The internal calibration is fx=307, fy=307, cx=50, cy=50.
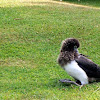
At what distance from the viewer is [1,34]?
1070cm

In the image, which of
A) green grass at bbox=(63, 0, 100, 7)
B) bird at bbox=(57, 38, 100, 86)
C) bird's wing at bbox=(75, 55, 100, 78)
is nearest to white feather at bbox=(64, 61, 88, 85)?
bird at bbox=(57, 38, 100, 86)

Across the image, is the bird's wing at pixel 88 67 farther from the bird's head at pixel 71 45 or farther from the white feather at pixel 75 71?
the bird's head at pixel 71 45

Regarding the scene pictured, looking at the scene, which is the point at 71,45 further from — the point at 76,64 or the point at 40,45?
the point at 40,45

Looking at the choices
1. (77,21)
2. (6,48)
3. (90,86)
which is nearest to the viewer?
(90,86)

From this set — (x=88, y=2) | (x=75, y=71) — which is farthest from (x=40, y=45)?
(x=88, y=2)

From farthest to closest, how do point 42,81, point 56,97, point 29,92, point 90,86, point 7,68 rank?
point 7,68, point 42,81, point 90,86, point 29,92, point 56,97

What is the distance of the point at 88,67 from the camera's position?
21.2 feet

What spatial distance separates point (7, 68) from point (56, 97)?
2.74m

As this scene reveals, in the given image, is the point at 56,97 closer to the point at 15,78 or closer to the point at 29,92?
the point at 29,92

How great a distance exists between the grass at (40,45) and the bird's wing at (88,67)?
0.74 feet

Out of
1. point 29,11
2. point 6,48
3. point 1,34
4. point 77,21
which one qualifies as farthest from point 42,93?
point 29,11

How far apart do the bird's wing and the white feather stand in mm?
128

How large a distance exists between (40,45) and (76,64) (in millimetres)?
3738

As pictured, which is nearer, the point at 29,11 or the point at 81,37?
the point at 81,37
